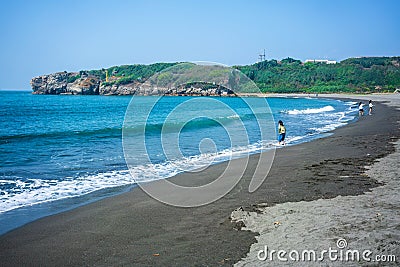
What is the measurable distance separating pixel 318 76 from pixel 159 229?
577 ft

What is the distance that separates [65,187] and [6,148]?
12.7 metres

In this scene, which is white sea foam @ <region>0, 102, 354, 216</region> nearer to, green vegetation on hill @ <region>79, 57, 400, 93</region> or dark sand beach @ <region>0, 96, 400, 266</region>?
dark sand beach @ <region>0, 96, 400, 266</region>

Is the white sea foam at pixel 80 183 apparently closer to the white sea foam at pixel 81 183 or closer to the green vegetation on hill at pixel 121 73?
the white sea foam at pixel 81 183

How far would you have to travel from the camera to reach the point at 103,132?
1212 inches

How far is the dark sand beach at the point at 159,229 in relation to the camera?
235 inches

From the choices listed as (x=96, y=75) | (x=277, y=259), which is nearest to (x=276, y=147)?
(x=277, y=259)

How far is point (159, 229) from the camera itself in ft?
23.9

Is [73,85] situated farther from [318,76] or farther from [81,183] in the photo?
[81,183]

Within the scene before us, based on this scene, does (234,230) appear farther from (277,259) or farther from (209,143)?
(209,143)

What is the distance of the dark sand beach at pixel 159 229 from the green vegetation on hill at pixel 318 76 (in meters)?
129

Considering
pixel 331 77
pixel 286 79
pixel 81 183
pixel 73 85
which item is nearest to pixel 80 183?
pixel 81 183

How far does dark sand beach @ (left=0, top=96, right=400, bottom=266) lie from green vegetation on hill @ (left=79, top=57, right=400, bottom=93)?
129m

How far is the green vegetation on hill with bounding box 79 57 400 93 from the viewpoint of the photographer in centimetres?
14600

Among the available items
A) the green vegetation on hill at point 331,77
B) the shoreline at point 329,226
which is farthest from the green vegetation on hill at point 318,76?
the shoreline at point 329,226
